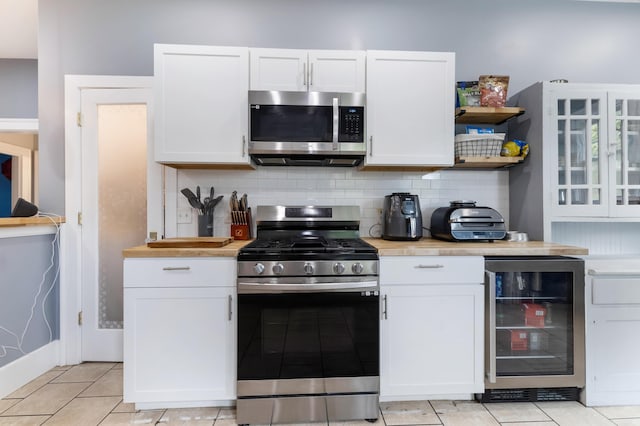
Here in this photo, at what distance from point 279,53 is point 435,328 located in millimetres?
1940

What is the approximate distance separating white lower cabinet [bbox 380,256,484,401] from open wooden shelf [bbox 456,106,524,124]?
104cm

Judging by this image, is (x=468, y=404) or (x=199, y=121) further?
(x=199, y=121)

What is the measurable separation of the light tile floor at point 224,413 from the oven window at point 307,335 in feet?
Result: 1.05

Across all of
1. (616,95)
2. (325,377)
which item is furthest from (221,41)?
(616,95)

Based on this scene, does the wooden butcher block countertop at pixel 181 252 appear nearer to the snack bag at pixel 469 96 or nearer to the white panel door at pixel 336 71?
the white panel door at pixel 336 71

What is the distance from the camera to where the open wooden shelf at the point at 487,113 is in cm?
218

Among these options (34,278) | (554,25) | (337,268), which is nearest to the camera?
(337,268)

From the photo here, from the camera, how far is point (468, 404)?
1.87 metres

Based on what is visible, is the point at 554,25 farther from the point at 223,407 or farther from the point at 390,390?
the point at 223,407

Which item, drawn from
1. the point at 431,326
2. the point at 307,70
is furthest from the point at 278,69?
the point at 431,326

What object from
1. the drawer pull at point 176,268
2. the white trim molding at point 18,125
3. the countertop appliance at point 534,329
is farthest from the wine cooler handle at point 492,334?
the white trim molding at point 18,125

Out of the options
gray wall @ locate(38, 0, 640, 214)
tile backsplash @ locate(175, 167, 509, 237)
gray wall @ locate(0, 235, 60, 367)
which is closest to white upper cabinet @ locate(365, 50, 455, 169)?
tile backsplash @ locate(175, 167, 509, 237)

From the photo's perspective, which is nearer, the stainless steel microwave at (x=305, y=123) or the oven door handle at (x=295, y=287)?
the oven door handle at (x=295, y=287)

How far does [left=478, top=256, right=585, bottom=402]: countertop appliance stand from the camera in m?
1.80
